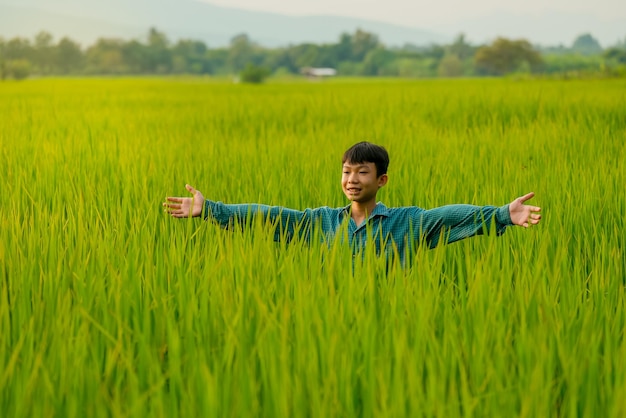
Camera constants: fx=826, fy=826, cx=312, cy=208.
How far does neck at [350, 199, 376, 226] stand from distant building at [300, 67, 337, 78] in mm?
73007

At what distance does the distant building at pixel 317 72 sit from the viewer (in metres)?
77.4

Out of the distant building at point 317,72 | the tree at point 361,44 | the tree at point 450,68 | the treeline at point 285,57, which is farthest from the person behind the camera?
the tree at point 361,44

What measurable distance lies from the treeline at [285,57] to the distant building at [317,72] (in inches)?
28.4

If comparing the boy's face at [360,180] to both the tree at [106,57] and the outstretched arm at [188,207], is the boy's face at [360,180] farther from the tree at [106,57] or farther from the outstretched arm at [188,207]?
the tree at [106,57]

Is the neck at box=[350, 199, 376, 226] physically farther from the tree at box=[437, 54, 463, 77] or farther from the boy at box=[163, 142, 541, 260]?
the tree at box=[437, 54, 463, 77]

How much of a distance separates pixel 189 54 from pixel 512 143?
9060 cm

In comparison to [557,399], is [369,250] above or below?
above

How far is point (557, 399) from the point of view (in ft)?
4.51

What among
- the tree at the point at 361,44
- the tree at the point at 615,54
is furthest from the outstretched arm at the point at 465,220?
the tree at the point at 361,44

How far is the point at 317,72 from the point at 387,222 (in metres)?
80.2

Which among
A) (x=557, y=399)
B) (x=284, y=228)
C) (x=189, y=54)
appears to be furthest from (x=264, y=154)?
(x=189, y=54)

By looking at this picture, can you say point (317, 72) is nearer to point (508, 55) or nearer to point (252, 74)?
point (508, 55)

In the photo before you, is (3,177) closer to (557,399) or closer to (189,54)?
(557,399)

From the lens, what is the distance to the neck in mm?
2256
